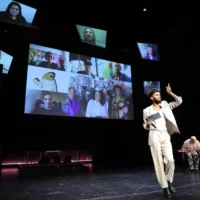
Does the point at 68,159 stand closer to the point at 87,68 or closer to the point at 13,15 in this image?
the point at 87,68

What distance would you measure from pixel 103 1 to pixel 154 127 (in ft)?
19.6

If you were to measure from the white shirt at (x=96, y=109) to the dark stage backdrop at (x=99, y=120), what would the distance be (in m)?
0.74

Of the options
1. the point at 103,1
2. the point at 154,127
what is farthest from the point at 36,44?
the point at 154,127

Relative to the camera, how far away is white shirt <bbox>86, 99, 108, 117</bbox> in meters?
6.82

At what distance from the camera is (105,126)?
8227 mm

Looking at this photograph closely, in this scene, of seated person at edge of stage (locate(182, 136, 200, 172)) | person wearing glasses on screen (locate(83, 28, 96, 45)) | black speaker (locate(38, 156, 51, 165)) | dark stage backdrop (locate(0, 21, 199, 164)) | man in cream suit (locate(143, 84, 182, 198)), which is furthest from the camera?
person wearing glasses on screen (locate(83, 28, 96, 45))

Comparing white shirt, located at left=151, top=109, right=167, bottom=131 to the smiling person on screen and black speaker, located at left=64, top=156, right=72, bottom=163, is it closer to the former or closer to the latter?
the smiling person on screen

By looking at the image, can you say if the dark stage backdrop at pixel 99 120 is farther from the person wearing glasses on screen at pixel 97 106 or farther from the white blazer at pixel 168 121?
the white blazer at pixel 168 121

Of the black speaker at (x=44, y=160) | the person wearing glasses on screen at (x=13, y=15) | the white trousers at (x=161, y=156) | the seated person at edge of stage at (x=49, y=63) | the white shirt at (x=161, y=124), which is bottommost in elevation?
the black speaker at (x=44, y=160)

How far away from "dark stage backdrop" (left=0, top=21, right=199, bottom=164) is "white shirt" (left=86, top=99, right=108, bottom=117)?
2.43 ft

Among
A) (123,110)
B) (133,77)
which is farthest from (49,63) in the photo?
(133,77)

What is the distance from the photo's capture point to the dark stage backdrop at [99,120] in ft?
21.5

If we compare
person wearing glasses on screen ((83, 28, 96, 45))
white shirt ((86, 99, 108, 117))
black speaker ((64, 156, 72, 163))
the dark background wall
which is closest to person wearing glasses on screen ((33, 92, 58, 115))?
the dark background wall

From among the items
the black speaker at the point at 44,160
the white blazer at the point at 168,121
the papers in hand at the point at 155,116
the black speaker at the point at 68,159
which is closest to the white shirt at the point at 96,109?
the black speaker at the point at 68,159
